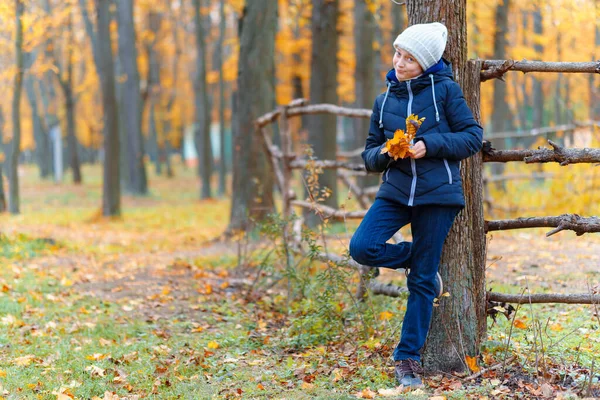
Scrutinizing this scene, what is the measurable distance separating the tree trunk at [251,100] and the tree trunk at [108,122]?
5.52 meters

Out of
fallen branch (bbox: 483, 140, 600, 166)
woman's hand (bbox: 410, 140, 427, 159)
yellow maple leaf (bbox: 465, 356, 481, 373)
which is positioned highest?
woman's hand (bbox: 410, 140, 427, 159)

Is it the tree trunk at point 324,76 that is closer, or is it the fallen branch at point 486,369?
the fallen branch at point 486,369

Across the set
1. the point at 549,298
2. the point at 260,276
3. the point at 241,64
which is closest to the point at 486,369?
the point at 549,298

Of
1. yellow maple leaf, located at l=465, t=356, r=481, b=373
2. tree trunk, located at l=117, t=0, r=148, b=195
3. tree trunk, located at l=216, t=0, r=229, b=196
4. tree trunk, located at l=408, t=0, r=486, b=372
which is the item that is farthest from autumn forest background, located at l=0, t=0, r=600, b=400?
tree trunk, located at l=117, t=0, r=148, b=195

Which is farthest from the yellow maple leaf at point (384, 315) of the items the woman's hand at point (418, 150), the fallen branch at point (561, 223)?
the woman's hand at point (418, 150)

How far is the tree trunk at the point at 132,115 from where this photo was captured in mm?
21641

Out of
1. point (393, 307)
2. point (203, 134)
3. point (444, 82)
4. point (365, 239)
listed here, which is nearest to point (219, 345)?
point (393, 307)

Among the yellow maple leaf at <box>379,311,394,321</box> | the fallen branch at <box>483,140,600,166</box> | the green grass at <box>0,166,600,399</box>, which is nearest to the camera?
the fallen branch at <box>483,140,600,166</box>

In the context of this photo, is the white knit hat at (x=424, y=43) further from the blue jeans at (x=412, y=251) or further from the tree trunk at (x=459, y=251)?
the blue jeans at (x=412, y=251)

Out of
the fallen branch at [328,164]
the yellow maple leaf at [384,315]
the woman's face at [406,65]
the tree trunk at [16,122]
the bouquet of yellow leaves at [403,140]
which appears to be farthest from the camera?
the tree trunk at [16,122]

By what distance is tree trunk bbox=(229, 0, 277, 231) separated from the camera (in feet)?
32.1

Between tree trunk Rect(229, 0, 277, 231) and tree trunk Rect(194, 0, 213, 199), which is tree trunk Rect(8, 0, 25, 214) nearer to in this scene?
tree trunk Rect(194, 0, 213, 199)

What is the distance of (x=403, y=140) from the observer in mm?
3412

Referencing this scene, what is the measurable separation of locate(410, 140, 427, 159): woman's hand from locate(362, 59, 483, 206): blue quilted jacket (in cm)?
2
